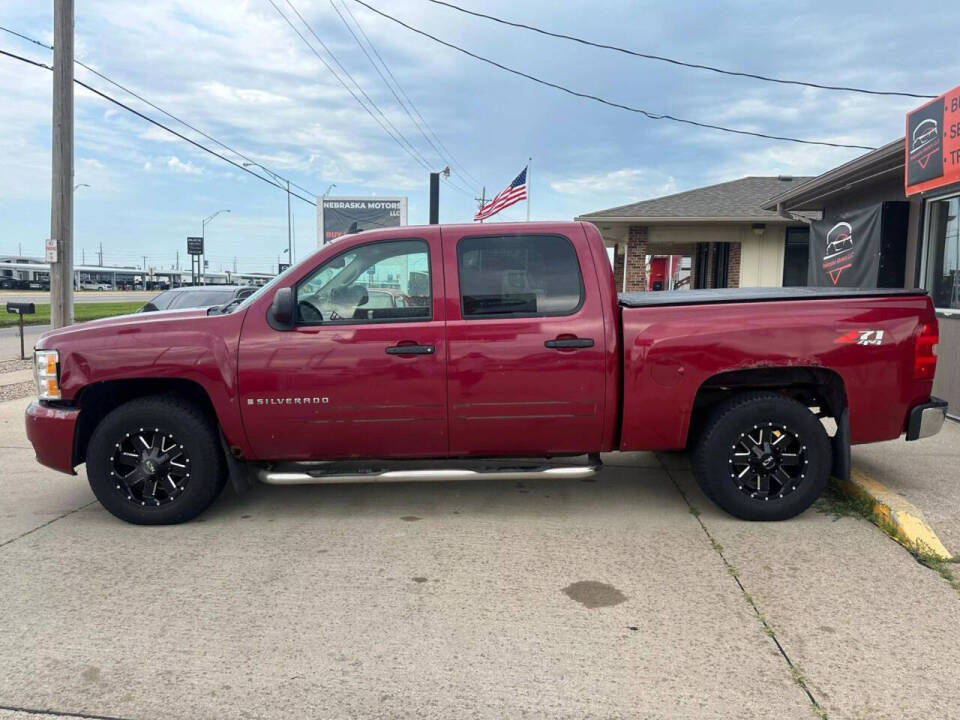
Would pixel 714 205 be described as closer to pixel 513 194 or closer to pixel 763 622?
pixel 513 194

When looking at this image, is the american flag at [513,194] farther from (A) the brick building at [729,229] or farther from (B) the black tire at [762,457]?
(B) the black tire at [762,457]

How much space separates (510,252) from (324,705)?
283cm

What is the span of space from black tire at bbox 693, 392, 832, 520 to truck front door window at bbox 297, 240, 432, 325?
1.98 meters

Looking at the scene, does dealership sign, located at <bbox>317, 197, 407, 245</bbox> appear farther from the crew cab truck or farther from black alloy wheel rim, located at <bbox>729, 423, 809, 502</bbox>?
black alloy wheel rim, located at <bbox>729, 423, 809, 502</bbox>

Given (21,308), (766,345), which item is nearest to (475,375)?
(766,345)

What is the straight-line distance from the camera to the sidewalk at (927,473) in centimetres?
→ 440

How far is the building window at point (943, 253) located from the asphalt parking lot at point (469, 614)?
4.98m

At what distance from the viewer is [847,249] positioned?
10344 millimetres

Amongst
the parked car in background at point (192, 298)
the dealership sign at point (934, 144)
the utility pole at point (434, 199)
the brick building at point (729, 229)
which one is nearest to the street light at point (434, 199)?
the utility pole at point (434, 199)

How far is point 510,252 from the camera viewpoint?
4.55m

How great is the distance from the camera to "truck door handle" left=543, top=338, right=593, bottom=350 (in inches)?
171

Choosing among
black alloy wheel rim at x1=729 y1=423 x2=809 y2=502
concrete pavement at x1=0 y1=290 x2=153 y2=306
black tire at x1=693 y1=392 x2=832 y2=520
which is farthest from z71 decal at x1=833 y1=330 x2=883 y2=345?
concrete pavement at x1=0 y1=290 x2=153 y2=306

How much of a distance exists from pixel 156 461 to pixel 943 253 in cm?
865

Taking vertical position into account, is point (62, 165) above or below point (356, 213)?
below
